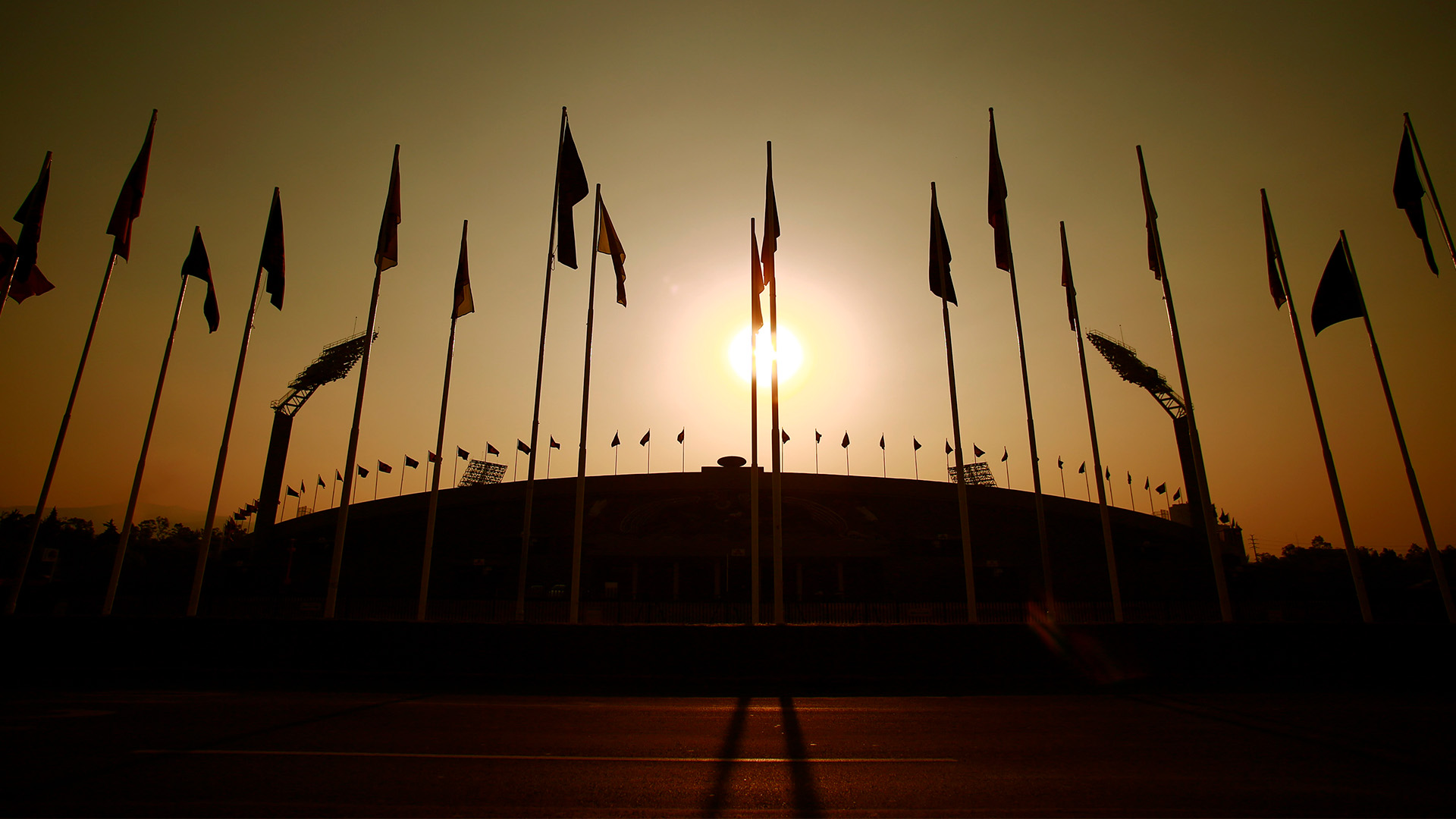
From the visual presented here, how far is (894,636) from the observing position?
1573 cm

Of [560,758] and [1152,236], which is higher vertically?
[1152,236]

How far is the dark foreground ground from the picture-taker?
6.43 metres

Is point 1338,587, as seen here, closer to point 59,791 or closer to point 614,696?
point 614,696

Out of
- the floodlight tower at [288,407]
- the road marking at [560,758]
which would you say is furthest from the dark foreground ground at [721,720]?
the floodlight tower at [288,407]

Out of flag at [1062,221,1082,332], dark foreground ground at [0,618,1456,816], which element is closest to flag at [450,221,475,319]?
dark foreground ground at [0,618,1456,816]

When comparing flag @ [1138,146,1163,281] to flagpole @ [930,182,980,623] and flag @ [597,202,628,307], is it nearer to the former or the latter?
flagpole @ [930,182,980,623]

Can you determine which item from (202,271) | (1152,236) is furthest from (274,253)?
(1152,236)

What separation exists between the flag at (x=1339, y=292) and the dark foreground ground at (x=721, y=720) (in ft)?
26.3

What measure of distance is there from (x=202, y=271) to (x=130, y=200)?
223 cm

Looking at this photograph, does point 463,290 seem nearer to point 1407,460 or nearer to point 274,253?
point 274,253

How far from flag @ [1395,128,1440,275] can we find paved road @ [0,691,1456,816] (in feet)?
39.8

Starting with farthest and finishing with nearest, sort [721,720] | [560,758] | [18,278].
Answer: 1. [18,278]
2. [721,720]
3. [560,758]

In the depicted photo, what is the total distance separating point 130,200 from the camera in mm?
17641

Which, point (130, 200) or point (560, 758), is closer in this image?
point (560, 758)
